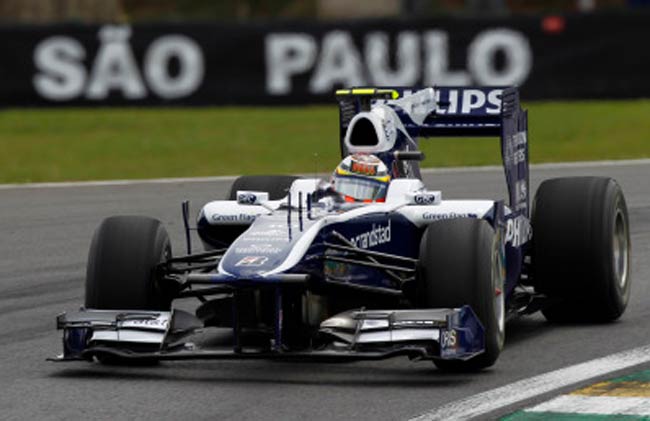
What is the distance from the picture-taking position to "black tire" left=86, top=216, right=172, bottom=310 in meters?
8.73

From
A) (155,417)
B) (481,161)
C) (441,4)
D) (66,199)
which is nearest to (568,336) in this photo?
(155,417)

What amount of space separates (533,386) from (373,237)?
4.39ft

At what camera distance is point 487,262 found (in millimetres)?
8281

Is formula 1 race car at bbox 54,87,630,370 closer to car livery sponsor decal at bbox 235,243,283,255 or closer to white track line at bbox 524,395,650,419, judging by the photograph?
car livery sponsor decal at bbox 235,243,283,255

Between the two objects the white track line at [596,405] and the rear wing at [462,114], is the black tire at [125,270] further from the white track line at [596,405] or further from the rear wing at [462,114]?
the white track line at [596,405]

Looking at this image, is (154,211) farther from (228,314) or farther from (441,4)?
(441,4)

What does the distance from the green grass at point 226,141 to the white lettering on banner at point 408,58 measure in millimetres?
837

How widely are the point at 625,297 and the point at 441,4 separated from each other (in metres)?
56.2

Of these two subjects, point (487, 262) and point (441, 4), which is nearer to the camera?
point (487, 262)

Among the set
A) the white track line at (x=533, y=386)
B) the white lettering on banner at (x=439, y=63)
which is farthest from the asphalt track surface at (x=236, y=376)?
the white lettering on banner at (x=439, y=63)

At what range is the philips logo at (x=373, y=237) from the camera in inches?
345

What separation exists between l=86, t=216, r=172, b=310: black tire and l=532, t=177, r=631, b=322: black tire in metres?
2.24

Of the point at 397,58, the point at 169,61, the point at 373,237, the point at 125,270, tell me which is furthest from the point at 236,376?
the point at 169,61

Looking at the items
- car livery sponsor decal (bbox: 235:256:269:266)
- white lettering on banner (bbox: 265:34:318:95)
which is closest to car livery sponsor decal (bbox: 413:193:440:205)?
car livery sponsor decal (bbox: 235:256:269:266)
